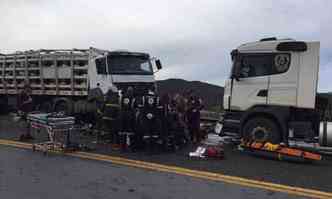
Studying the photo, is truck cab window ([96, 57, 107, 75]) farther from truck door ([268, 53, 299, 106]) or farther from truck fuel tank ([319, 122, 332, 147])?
truck fuel tank ([319, 122, 332, 147])

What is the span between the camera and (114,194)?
6176 mm

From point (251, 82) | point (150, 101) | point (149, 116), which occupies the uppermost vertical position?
point (251, 82)

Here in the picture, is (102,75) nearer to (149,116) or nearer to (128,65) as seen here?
(128,65)

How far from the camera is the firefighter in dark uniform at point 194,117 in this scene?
39.6 feet

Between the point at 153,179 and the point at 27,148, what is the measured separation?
4.19 metres

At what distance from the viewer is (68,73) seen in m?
16.9

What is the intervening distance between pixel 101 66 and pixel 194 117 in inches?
174

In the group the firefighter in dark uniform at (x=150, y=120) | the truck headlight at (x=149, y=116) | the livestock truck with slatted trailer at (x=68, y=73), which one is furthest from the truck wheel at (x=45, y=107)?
the truck headlight at (x=149, y=116)

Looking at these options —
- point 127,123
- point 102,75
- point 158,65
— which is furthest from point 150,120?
point 158,65

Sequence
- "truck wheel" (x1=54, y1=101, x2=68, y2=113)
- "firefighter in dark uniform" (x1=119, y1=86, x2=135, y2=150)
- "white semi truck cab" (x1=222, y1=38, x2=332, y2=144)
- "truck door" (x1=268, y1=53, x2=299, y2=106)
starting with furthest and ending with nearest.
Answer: "truck wheel" (x1=54, y1=101, x2=68, y2=113), "truck door" (x1=268, y1=53, x2=299, y2=106), "white semi truck cab" (x1=222, y1=38, x2=332, y2=144), "firefighter in dark uniform" (x1=119, y1=86, x2=135, y2=150)

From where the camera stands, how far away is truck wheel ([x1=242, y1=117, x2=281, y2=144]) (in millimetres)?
10281

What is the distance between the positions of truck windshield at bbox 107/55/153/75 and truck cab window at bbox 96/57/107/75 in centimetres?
20

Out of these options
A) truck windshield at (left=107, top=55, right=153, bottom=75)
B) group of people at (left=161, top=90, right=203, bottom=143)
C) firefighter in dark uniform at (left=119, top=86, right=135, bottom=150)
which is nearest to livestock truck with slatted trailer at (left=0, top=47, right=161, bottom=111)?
truck windshield at (left=107, top=55, right=153, bottom=75)

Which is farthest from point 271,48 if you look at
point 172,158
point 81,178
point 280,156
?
point 81,178
